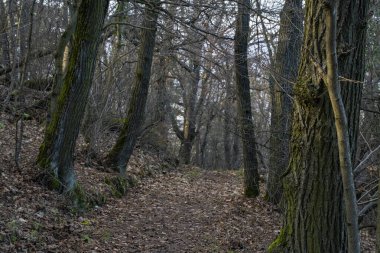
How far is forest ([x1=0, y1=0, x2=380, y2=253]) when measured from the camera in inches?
149

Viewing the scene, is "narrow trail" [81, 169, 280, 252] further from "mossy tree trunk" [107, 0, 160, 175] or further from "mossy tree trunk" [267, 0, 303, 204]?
"mossy tree trunk" [267, 0, 303, 204]

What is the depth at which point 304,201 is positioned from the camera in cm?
391

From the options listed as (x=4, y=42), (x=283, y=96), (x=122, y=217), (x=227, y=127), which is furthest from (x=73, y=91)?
(x=227, y=127)

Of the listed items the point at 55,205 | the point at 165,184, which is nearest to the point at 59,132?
the point at 55,205

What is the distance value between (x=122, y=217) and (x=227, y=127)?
164 inches

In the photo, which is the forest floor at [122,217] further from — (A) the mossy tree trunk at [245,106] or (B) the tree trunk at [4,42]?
(B) the tree trunk at [4,42]

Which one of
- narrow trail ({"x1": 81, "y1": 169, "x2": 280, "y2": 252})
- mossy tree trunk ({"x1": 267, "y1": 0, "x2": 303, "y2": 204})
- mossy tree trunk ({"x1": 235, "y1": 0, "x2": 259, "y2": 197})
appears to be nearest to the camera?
narrow trail ({"x1": 81, "y1": 169, "x2": 280, "y2": 252})

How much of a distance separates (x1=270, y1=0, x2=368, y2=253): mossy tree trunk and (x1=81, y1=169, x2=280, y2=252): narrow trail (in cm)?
297

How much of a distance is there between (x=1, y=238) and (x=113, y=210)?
319 centimetres

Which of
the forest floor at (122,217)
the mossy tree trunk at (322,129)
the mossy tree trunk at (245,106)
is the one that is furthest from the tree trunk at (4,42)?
the mossy tree trunk at (322,129)

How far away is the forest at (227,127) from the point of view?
3.79 meters

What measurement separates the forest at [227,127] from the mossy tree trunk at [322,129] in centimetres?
1

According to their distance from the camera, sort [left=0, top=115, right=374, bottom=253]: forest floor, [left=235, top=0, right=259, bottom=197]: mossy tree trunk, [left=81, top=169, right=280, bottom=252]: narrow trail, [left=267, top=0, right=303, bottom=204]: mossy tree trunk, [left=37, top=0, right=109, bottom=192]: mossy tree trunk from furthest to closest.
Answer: [left=235, top=0, right=259, bottom=197]: mossy tree trunk < [left=267, top=0, right=303, bottom=204]: mossy tree trunk < [left=37, top=0, right=109, bottom=192]: mossy tree trunk < [left=81, top=169, right=280, bottom=252]: narrow trail < [left=0, top=115, right=374, bottom=253]: forest floor

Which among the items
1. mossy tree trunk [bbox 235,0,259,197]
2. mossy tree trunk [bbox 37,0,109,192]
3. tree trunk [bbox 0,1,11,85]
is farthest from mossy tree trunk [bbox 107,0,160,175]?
mossy tree trunk [bbox 37,0,109,192]
